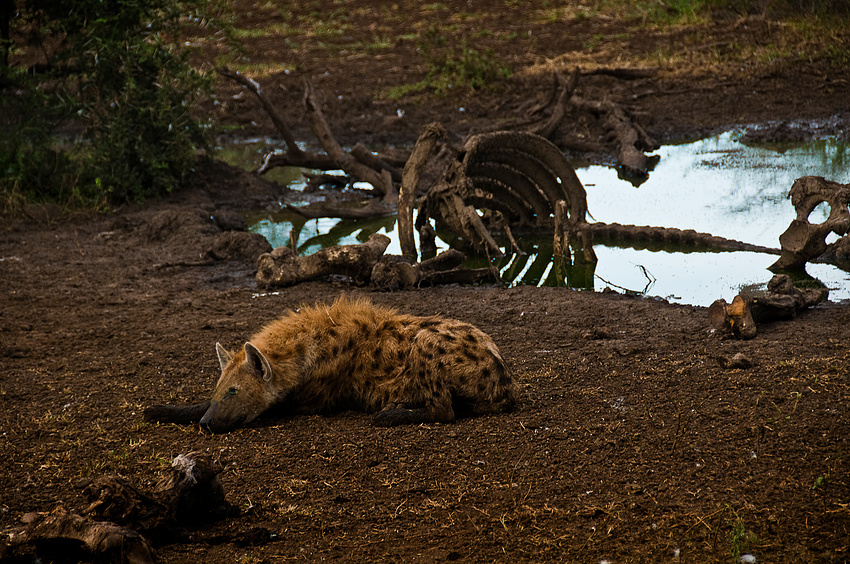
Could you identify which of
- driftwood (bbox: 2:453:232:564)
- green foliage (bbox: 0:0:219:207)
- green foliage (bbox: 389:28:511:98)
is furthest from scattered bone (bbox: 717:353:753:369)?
green foliage (bbox: 389:28:511:98)

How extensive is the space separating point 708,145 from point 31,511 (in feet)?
36.2

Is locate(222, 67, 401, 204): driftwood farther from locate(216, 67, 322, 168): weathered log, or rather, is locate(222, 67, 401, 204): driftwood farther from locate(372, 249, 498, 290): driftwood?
locate(372, 249, 498, 290): driftwood

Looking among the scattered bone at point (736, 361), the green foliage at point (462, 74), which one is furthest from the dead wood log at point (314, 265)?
the green foliage at point (462, 74)

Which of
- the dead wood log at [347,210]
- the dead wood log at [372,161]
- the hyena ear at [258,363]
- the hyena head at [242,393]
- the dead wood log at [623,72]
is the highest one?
the dead wood log at [623,72]

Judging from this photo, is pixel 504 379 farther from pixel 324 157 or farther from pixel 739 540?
pixel 324 157

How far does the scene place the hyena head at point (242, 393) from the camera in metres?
3.70

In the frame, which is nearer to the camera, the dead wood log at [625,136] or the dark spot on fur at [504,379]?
the dark spot on fur at [504,379]

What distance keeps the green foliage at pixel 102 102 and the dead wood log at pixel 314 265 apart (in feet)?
12.1

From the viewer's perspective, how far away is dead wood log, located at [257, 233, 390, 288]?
22.0 ft

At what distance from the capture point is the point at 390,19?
840 inches

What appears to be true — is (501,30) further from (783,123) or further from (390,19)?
(783,123)

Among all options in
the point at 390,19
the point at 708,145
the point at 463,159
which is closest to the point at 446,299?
the point at 463,159

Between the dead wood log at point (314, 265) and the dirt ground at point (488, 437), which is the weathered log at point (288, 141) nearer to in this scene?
the dirt ground at point (488, 437)

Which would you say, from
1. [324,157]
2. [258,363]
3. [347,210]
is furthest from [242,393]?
[324,157]
